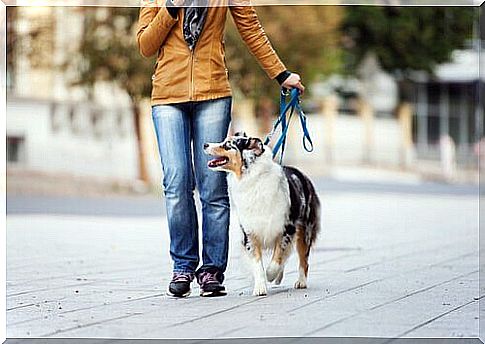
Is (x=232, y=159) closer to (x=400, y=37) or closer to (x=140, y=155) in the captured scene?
(x=140, y=155)

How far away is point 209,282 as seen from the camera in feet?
14.5

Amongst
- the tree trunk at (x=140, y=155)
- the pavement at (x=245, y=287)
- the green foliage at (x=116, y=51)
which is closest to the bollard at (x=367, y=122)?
the tree trunk at (x=140, y=155)

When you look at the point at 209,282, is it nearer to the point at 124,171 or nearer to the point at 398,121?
the point at 124,171

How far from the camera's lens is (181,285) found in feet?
14.5

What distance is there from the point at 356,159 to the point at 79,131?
633 centimetres

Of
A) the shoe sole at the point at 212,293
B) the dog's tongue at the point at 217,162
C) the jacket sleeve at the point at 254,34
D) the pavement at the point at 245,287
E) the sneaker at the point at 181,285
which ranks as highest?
the jacket sleeve at the point at 254,34

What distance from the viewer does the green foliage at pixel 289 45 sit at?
45.4 feet

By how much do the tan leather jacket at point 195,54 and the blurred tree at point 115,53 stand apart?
860 centimetres

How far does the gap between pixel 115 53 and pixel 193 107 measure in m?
9.04

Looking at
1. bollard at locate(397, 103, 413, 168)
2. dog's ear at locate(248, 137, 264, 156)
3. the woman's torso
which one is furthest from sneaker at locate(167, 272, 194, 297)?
bollard at locate(397, 103, 413, 168)

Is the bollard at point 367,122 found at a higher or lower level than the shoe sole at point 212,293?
higher

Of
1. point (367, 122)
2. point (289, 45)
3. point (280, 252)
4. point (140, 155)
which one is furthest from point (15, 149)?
point (280, 252)

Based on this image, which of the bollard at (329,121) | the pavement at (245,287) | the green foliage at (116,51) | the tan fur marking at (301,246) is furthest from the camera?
the bollard at (329,121)

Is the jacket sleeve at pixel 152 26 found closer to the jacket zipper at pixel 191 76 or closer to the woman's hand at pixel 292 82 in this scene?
the jacket zipper at pixel 191 76
